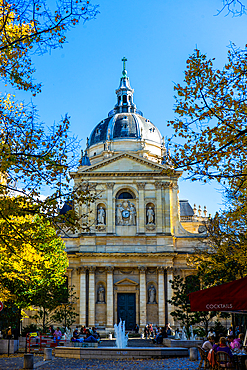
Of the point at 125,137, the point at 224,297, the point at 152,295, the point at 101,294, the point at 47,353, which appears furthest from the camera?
the point at 125,137

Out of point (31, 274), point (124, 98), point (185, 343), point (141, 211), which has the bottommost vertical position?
point (185, 343)

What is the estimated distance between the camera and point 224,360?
14.7 m

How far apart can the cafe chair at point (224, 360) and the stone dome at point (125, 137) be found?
47646mm

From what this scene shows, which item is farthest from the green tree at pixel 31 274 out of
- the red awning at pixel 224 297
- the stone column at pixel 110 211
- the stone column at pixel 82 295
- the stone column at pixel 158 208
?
the red awning at pixel 224 297

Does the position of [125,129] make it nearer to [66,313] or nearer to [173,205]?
[173,205]

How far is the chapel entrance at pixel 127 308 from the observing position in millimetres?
49344

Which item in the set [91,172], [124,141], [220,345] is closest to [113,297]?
[91,172]

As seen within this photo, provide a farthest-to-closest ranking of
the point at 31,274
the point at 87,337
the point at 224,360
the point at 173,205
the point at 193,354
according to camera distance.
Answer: the point at 173,205
the point at 31,274
the point at 87,337
the point at 193,354
the point at 224,360

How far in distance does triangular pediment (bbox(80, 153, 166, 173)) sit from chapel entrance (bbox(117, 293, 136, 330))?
41.4 feet

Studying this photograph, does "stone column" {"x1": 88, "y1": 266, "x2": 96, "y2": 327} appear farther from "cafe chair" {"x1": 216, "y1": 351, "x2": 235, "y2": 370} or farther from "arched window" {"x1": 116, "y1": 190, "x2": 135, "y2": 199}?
"cafe chair" {"x1": 216, "y1": 351, "x2": 235, "y2": 370}

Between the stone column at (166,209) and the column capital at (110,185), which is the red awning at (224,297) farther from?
the column capital at (110,185)

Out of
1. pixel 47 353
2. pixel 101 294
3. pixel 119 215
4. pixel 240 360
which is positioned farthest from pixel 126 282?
pixel 240 360

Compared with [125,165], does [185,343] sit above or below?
below

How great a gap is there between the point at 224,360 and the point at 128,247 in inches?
1399
